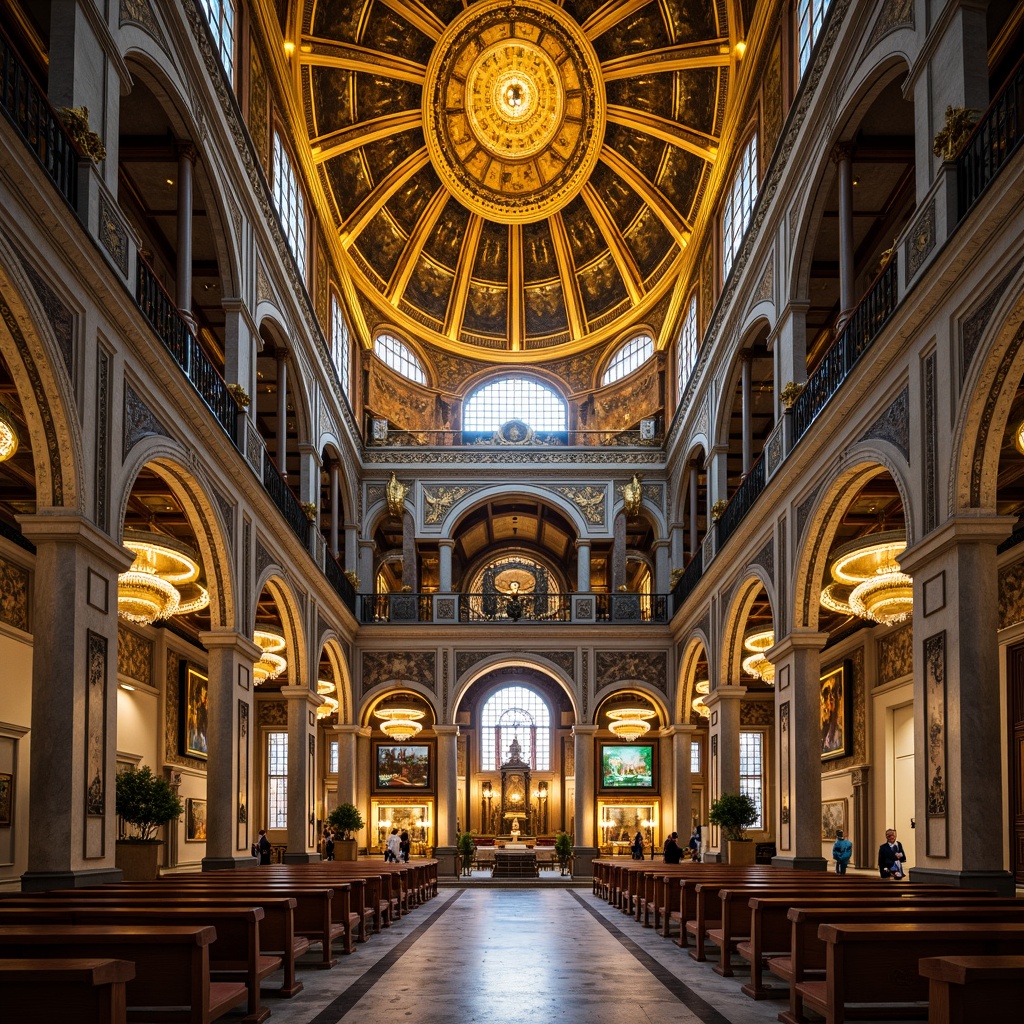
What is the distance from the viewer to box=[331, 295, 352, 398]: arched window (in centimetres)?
3097

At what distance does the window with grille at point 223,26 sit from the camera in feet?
59.7

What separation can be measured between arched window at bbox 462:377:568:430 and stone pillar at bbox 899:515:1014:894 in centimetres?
2672

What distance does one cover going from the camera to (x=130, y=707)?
82.9 feet

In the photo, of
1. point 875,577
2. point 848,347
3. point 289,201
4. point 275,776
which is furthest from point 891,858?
point 275,776

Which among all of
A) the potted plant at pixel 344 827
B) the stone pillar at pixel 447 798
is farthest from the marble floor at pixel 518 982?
the stone pillar at pixel 447 798

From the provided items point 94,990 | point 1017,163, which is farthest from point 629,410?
point 94,990

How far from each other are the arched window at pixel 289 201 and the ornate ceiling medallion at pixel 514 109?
806 centimetres

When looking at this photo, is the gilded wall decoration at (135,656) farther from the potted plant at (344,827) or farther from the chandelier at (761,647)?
the chandelier at (761,647)

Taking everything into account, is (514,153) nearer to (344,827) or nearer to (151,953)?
(344,827)

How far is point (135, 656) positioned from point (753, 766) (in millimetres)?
21561

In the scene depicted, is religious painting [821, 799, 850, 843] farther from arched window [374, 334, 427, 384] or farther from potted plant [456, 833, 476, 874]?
arched window [374, 334, 427, 384]

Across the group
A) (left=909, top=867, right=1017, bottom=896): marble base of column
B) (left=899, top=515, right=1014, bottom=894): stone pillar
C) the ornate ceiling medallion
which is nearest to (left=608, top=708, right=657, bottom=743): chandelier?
the ornate ceiling medallion

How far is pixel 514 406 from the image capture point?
3894 centimetres

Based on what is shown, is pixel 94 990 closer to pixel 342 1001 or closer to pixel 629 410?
pixel 342 1001
